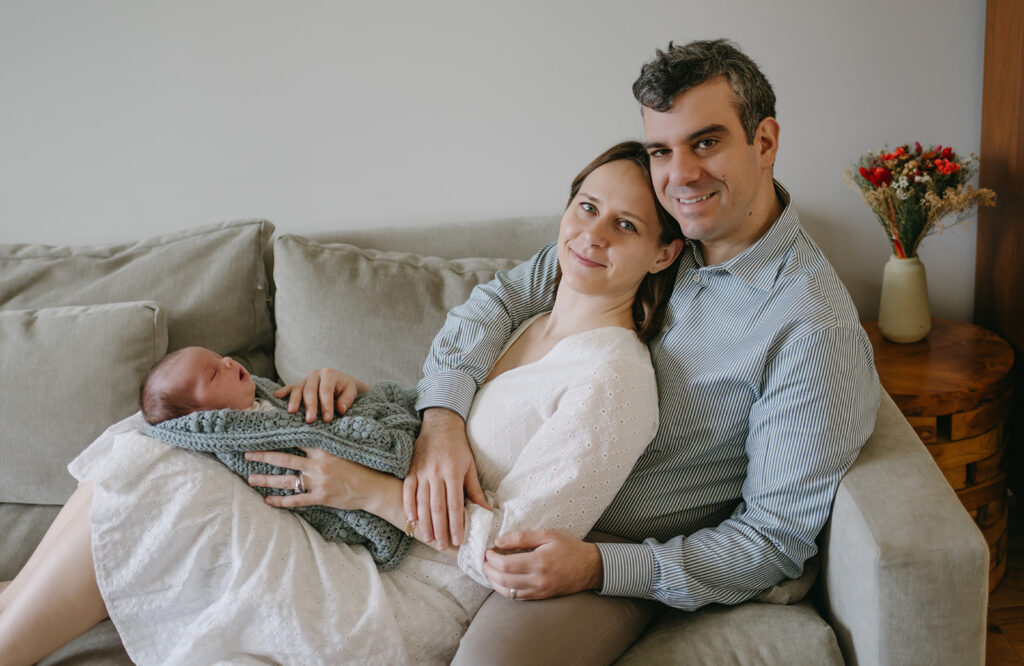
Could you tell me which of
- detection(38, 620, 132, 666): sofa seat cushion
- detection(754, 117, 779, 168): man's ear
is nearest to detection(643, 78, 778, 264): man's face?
detection(754, 117, 779, 168): man's ear

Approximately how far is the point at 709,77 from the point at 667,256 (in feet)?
1.20

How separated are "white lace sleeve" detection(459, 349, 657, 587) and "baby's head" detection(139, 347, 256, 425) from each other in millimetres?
497

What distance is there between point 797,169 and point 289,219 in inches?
56.4

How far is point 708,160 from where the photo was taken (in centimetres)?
145

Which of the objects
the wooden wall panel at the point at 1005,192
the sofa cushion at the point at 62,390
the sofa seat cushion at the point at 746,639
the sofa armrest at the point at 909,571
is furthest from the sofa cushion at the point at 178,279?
the wooden wall panel at the point at 1005,192

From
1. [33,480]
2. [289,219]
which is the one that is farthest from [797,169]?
[33,480]

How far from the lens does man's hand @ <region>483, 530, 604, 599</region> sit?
52.7 inches

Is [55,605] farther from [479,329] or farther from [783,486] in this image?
[783,486]

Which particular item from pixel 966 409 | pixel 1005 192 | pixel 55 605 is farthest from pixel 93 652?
pixel 1005 192

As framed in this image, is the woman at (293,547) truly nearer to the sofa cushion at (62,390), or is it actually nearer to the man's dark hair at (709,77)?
the sofa cushion at (62,390)

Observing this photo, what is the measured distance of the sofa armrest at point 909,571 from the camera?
1.16 meters

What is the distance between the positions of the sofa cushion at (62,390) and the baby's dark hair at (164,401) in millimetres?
382

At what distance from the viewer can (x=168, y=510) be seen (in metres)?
1.38

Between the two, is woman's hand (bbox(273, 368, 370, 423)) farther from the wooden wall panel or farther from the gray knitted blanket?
the wooden wall panel
